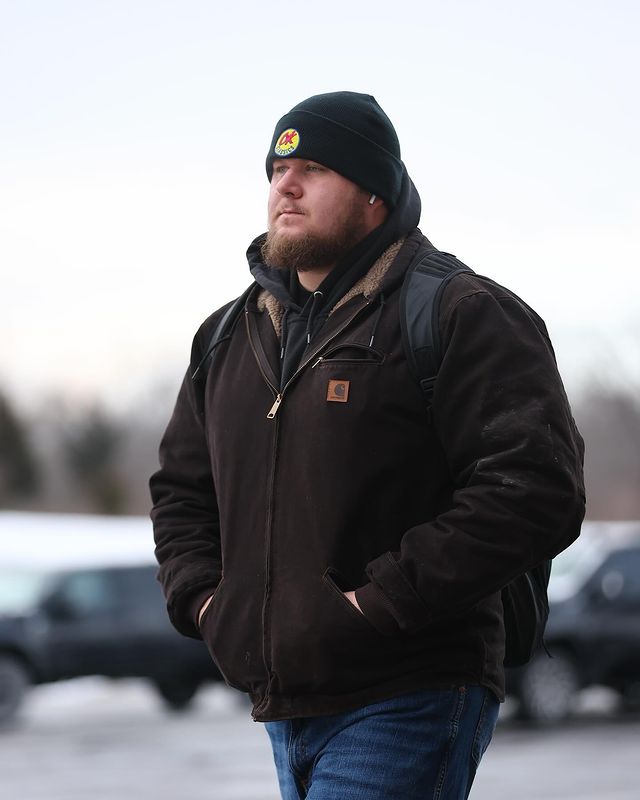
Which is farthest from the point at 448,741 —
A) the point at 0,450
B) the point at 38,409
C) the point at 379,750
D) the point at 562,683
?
the point at 38,409

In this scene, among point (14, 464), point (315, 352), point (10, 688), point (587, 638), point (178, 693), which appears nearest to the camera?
point (315, 352)

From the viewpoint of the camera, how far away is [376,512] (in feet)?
10.9

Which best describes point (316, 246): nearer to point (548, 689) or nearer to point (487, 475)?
point (487, 475)

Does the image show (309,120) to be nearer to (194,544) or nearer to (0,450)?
(194,544)

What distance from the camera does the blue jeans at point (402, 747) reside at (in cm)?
323

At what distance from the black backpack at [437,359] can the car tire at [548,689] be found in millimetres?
11705

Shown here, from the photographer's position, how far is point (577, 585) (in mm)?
15742

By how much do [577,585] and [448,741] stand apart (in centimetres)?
1268

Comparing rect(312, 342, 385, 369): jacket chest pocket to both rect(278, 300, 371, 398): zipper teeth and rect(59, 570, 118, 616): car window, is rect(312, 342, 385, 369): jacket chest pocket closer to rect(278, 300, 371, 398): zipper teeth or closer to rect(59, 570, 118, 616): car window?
rect(278, 300, 371, 398): zipper teeth

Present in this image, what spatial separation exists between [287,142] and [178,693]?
14.0m

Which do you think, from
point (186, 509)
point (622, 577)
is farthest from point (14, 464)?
point (186, 509)

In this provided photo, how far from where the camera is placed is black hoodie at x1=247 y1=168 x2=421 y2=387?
354 centimetres

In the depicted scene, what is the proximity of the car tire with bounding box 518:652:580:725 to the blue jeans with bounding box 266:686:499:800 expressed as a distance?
11.9 meters

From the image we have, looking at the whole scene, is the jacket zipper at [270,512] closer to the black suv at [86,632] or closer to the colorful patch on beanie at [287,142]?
the colorful patch on beanie at [287,142]
